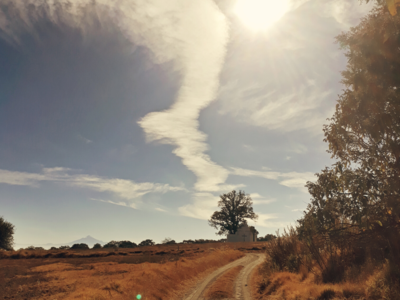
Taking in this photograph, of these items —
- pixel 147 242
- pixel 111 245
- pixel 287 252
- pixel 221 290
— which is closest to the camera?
pixel 221 290

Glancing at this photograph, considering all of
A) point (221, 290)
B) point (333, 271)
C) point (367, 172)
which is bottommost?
point (221, 290)

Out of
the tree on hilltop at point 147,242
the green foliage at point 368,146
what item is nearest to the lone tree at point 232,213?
the tree on hilltop at point 147,242

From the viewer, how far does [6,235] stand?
2712 inches

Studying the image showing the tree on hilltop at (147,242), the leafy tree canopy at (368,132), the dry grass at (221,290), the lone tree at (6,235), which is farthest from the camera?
the tree on hilltop at (147,242)

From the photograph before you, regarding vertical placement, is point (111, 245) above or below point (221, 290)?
above

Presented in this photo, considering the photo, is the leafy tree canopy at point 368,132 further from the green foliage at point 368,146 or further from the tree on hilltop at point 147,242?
the tree on hilltop at point 147,242

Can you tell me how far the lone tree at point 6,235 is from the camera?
222 feet

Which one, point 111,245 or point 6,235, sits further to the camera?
point 111,245

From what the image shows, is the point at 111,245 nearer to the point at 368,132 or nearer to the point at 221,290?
the point at 221,290

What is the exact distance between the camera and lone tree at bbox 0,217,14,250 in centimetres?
6758

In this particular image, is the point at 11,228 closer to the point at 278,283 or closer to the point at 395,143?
the point at 278,283

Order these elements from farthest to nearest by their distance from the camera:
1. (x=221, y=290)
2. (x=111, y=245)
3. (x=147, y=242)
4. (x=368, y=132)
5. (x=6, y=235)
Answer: (x=147, y=242) → (x=111, y=245) → (x=6, y=235) → (x=221, y=290) → (x=368, y=132)

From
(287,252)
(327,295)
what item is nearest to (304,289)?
(327,295)

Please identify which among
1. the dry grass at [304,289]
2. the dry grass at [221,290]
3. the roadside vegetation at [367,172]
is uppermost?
the roadside vegetation at [367,172]
